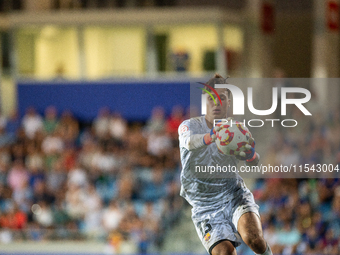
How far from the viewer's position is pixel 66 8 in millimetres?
18266

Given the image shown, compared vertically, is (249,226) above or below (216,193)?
below

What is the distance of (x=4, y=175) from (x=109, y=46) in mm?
5291

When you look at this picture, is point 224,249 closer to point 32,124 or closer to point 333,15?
point 333,15

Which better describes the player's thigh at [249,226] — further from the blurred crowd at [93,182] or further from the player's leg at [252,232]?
the blurred crowd at [93,182]

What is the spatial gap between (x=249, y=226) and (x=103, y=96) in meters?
13.9

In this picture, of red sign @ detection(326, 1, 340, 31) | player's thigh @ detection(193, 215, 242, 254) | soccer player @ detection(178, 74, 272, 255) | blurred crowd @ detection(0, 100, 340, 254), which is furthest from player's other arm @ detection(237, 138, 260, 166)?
red sign @ detection(326, 1, 340, 31)

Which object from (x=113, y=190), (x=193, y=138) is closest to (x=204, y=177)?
(x=193, y=138)

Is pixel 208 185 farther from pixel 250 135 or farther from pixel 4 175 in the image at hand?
pixel 4 175

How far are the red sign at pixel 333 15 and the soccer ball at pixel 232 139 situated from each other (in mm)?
9034

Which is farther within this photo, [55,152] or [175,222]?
[55,152]

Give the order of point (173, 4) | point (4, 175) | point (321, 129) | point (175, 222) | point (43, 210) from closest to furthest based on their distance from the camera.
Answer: point (321, 129)
point (175, 222)
point (43, 210)
point (4, 175)
point (173, 4)

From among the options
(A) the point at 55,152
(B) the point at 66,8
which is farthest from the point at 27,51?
(A) the point at 55,152

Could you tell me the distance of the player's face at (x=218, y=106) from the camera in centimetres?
386

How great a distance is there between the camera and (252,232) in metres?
3.79
